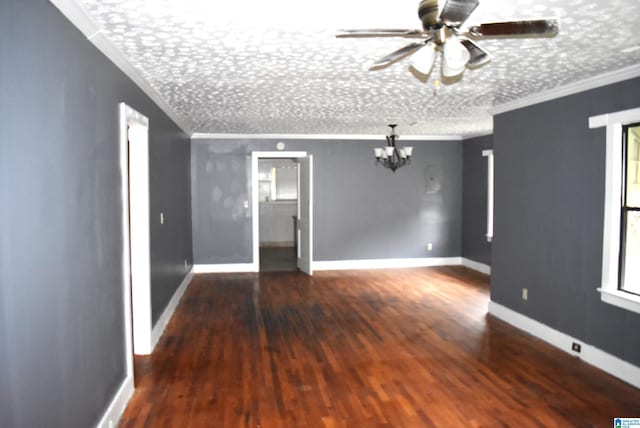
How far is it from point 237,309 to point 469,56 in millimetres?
4374

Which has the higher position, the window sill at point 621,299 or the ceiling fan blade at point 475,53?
the ceiling fan blade at point 475,53

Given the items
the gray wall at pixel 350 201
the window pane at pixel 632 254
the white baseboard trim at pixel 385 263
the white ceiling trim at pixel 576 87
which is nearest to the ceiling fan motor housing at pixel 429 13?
the white ceiling trim at pixel 576 87

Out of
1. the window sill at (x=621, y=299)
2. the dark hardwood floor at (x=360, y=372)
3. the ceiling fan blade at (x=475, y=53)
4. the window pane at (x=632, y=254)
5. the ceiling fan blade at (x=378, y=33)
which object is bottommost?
the dark hardwood floor at (x=360, y=372)

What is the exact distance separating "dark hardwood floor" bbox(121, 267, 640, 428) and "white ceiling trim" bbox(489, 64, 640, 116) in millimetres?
2389

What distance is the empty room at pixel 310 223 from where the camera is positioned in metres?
1.96

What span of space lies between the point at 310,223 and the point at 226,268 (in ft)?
5.75

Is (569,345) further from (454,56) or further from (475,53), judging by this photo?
(454,56)

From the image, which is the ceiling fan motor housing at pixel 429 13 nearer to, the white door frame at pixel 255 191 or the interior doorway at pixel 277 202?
the white door frame at pixel 255 191

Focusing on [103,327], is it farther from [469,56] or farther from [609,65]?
[609,65]

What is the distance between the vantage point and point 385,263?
8.34 metres

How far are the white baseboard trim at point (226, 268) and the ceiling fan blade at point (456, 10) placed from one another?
6.58 meters

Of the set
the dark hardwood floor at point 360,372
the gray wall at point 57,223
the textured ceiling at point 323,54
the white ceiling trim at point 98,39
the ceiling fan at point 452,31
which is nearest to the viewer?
the gray wall at point 57,223

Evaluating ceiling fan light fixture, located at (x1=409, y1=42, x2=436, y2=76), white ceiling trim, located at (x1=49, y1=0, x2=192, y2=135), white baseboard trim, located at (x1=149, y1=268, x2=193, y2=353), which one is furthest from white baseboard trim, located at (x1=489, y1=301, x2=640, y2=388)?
white ceiling trim, located at (x1=49, y1=0, x2=192, y2=135)

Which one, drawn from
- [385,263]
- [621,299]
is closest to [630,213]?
[621,299]
